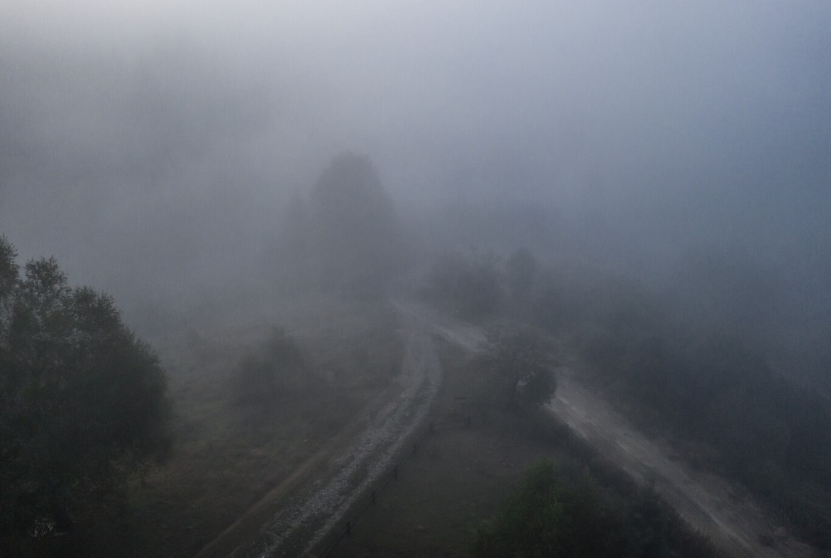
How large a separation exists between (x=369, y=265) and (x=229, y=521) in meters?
53.8

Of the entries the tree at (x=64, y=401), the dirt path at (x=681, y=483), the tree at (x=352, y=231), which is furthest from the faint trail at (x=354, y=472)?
the tree at (x=352, y=231)

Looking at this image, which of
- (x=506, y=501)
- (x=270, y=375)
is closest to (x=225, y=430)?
(x=270, y=375)

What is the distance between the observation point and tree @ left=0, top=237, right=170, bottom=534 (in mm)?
13984

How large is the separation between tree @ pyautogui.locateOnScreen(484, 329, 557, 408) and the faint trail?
5234 millimetres

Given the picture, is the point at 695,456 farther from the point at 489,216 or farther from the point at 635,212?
the point at 635,212

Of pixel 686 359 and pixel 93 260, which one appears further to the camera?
pixel 93 260

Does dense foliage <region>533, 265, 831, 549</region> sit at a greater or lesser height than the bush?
lesser

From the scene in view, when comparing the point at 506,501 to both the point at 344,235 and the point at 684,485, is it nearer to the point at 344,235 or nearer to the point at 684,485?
the point at 684,485

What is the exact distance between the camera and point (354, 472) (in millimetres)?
23641

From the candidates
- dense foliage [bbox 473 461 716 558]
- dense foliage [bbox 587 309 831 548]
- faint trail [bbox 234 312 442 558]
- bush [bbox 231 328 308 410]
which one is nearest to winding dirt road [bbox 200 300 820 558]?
faint trail [bbox 234 312 442 558]

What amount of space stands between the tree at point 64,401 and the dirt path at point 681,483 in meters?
24.7

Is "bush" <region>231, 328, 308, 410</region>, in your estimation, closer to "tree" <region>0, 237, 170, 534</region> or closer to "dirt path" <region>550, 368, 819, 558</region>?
"tree" <region>0, 237, 170, 534</region>

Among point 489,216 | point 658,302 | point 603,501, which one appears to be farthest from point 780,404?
point 489,216

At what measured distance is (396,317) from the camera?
5591 cm
